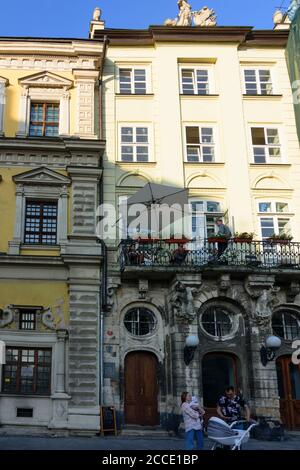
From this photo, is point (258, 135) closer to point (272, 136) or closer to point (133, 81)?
point (272, 136)

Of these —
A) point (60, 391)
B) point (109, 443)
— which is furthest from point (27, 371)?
point (109, 443)

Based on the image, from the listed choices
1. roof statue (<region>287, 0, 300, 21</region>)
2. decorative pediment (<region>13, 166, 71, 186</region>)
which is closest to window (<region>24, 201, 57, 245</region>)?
decorative pediment (<region>13, 166, 71, 186</region>)

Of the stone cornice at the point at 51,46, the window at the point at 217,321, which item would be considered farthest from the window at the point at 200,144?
the window at the point at 217,321

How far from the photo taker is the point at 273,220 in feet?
75.3

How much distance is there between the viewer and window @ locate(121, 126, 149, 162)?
23.7 metres

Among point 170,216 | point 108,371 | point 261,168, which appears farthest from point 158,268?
point 261,168

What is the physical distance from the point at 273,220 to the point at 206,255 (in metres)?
3.41

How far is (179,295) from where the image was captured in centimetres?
2048

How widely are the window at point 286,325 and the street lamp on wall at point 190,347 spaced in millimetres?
3708

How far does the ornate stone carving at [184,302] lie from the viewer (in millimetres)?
20183

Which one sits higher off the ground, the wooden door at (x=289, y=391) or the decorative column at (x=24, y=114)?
the decorative column at (x=24, y=114)

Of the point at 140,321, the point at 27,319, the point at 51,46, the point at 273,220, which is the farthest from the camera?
the point at 51,46

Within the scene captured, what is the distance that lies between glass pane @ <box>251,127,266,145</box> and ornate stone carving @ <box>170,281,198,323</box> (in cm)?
764

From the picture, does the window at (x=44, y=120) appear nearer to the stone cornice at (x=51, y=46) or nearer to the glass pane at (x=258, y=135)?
the stone cornice at (x=51, y=46)
